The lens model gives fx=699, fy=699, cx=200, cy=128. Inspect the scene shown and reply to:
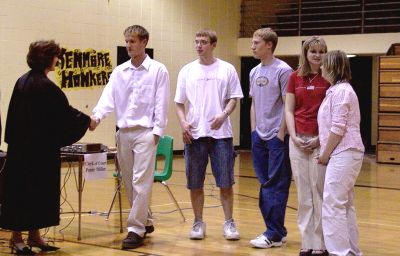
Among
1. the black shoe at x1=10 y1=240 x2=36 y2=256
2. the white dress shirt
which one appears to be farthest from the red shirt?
the black shoe at x1=10 y1=240 x2=36 y2=256

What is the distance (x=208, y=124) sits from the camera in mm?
5750

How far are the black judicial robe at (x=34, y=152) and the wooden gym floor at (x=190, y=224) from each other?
341 mm

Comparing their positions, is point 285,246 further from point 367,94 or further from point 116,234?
point 367,94

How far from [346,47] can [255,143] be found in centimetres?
989

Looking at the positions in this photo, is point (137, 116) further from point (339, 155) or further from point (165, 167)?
point (339, 155)

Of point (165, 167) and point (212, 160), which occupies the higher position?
point (212, 160)

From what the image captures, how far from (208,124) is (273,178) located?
0.70 metres

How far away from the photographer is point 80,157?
229 inches

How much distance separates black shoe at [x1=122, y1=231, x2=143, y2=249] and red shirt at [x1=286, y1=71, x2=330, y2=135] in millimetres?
1536

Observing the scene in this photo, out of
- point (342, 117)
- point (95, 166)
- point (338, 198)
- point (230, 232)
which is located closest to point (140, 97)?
point (95, 166)

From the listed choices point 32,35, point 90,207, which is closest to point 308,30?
point 32,35

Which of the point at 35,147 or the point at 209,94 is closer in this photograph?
the point at 35,147

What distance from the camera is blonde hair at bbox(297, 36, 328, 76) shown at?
5020mm

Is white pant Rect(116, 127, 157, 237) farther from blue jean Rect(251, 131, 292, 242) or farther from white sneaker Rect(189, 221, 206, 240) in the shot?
blue jean Rect(251, 131, 292, 242)
